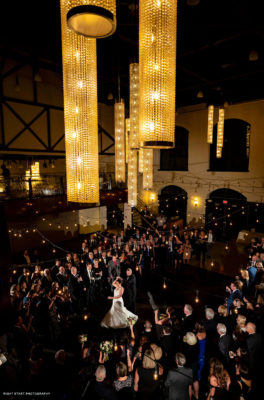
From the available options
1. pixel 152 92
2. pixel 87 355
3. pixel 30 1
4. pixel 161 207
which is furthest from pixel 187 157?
pixel 152 92

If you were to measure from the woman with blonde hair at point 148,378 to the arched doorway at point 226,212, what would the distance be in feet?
32.3

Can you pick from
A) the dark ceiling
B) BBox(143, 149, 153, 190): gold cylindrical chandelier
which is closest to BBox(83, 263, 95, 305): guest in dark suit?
BBox(143, 149, 153, 190): gold cylindrical chandelier

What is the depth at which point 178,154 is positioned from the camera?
578 inches

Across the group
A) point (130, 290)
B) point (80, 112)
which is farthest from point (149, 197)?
point (80, 112)

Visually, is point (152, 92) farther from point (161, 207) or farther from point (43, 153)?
point (161, 207)

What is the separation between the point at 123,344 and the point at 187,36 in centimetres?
723

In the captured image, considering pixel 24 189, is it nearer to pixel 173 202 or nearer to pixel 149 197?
pixel 149 197

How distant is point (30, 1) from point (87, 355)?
6.79 meters

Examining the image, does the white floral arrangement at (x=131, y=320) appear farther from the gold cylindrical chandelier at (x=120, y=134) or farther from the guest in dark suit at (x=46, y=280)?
the gold cylindrical chandelier at (x=120, y=134)

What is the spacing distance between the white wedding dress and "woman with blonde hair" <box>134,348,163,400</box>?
8.18 ft

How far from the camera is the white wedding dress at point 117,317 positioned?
18.6ft

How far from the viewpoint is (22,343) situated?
3.91m

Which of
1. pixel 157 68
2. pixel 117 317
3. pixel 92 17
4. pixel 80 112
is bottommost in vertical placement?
pixel 117 317

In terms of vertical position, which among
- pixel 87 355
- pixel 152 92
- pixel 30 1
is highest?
pixel 30 1
